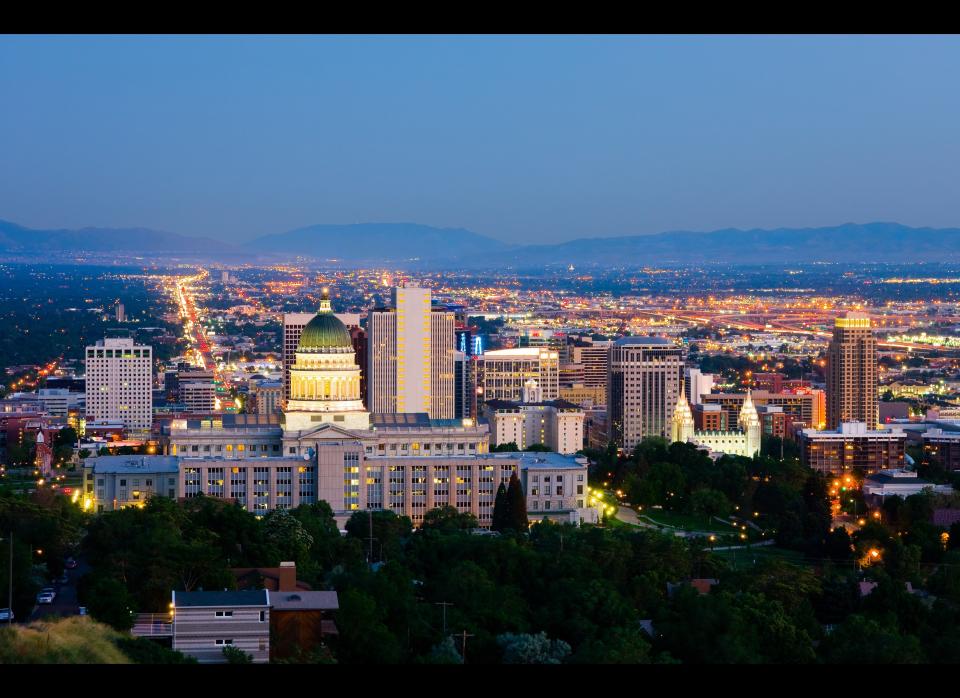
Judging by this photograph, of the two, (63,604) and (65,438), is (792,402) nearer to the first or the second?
(65,438)

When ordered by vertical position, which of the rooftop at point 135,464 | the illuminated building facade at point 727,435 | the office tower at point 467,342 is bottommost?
the illuminated building facade at point 727,435

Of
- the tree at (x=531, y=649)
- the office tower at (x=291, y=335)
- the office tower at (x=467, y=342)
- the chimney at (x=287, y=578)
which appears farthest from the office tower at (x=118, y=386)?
the tree at (x=531, y=649)

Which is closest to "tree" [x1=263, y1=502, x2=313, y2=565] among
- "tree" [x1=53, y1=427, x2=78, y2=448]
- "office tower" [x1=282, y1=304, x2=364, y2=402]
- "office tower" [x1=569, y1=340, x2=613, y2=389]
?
"tree" [x1=53, y1=427, x2=78, y2=448]

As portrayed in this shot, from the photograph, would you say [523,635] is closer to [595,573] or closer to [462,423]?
[595,573]

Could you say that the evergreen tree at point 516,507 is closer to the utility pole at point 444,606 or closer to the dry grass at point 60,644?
the utility pole at point 444,606

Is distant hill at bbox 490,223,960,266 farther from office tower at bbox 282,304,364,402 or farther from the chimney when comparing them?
the chimney

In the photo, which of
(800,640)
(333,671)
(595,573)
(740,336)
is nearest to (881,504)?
(595,573)
